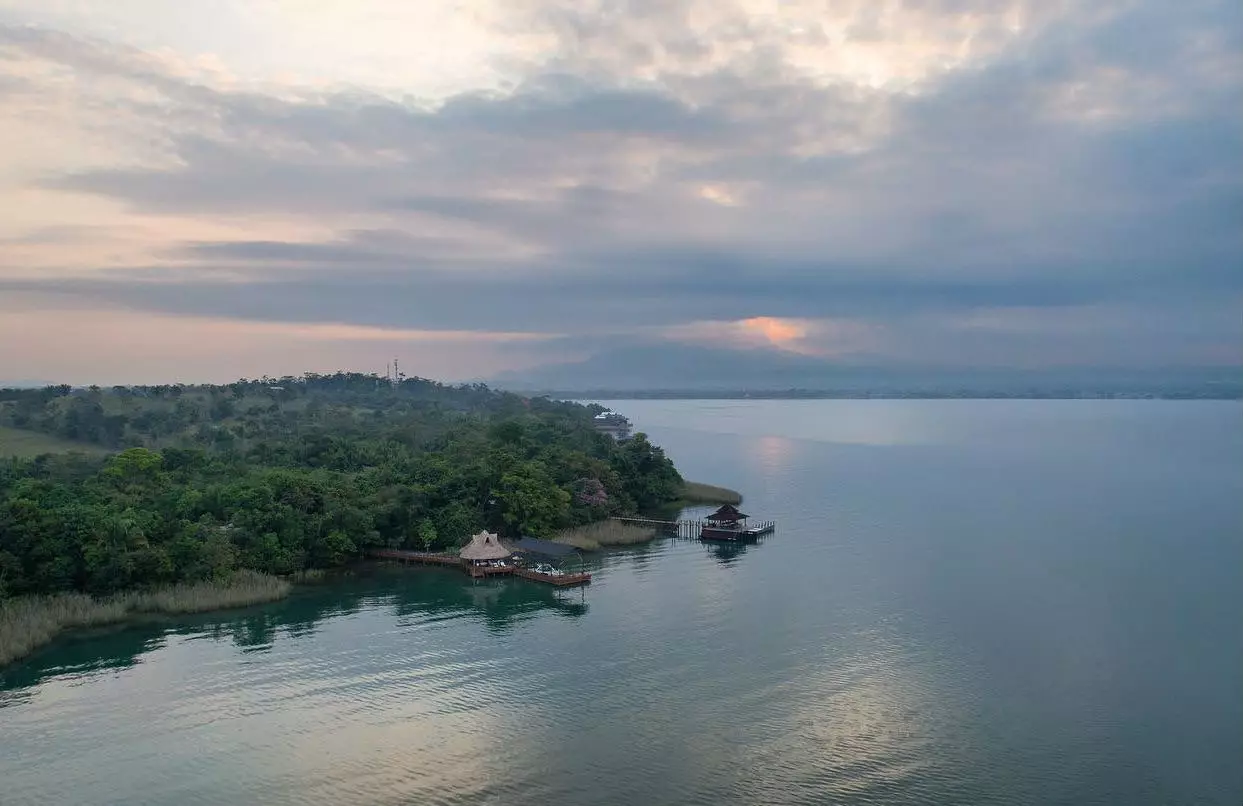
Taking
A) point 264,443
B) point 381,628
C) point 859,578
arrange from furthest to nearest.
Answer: point 264,443 < point 859,578 < point 381,628

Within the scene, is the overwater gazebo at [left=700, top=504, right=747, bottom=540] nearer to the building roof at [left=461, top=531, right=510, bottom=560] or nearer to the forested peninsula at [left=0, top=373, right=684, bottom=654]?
the forested peninsula at [left=0, top=373, right=684, bottom=654]

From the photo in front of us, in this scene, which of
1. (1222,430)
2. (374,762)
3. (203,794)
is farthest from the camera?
(1222,430)

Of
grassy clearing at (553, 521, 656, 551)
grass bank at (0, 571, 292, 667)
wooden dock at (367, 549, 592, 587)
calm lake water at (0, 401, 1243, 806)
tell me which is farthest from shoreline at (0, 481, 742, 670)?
grassy clearing at (553, 521, 656, 551)

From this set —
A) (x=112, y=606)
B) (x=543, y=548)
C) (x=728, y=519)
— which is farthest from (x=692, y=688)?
Result: (x=728, y=519)

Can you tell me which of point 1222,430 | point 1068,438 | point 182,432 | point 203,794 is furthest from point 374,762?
point 1222,430

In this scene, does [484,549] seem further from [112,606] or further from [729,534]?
[729,534]

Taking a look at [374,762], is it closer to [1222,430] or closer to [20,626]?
[20,626]

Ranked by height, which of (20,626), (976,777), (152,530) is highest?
(152,530)
